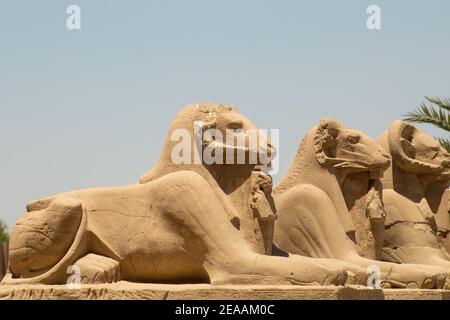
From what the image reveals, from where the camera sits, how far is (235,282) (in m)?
10.3

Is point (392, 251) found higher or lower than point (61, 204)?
lower

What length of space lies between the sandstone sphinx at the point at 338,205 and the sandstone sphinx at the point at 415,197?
819 mm

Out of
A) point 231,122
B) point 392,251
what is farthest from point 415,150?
point 231,122

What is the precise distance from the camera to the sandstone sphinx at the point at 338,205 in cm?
1222

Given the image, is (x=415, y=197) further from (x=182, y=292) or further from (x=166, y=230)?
(x=182, y=292)

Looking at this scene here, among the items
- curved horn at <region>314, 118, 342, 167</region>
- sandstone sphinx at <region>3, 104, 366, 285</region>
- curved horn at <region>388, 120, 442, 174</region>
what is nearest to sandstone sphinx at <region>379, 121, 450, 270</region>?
curved horn at <region>388, 120, 442, 174</region>

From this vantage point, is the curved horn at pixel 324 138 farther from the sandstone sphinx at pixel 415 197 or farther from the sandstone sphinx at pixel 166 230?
the sandstone sphinx at pixel 166 230

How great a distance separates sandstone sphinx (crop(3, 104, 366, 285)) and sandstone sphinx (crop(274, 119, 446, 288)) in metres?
1.20

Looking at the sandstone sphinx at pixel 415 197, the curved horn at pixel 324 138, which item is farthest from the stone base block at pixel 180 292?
the sandstone sphinx at pixel 415 197

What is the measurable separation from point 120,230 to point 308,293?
6.46 ft

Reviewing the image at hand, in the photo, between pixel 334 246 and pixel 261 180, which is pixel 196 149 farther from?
pixel 334 246

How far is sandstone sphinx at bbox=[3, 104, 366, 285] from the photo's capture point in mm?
10570

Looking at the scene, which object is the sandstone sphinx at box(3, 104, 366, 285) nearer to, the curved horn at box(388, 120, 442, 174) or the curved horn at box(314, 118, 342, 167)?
the curved horn at box(314, 118, 342, 167)

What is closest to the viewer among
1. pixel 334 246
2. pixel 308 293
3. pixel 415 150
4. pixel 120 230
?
pixel 308 293
